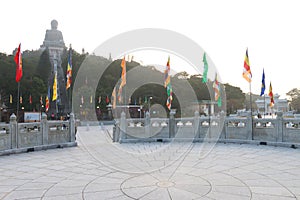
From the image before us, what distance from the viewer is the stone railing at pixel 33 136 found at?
33.4 ft

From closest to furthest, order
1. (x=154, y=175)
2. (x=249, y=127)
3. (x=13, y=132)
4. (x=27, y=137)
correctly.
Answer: (x=154, y=175)
(x=13, y=132)
(x=27, y=137)
(x=249, y=127)

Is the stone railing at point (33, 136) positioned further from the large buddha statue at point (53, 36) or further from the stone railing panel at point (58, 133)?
the large buddha statue at point (53, 36)

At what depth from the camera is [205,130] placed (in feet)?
44.0

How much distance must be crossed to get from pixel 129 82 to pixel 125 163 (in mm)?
42939

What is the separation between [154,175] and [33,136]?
6956 millimetres

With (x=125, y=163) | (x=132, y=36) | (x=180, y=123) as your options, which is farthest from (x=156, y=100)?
(x=125, y=163)

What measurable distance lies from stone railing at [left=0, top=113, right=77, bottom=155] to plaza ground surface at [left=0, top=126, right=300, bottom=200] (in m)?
0.68

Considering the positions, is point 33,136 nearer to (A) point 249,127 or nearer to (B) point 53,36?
(A) point 249,127

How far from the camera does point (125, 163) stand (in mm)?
8188

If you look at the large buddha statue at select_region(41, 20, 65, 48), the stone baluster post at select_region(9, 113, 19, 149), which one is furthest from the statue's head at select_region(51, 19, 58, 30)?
the stone baluster post at select_region(9, 113, 19, 149)

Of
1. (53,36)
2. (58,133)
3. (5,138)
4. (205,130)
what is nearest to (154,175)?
(5,138)

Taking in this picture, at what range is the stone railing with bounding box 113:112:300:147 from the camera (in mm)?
11992

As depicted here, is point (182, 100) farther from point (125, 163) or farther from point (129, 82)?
point (125, 163)

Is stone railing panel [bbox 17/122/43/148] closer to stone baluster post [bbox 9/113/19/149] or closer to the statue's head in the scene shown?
stone baluster post [bbox 9/113/19/149]
